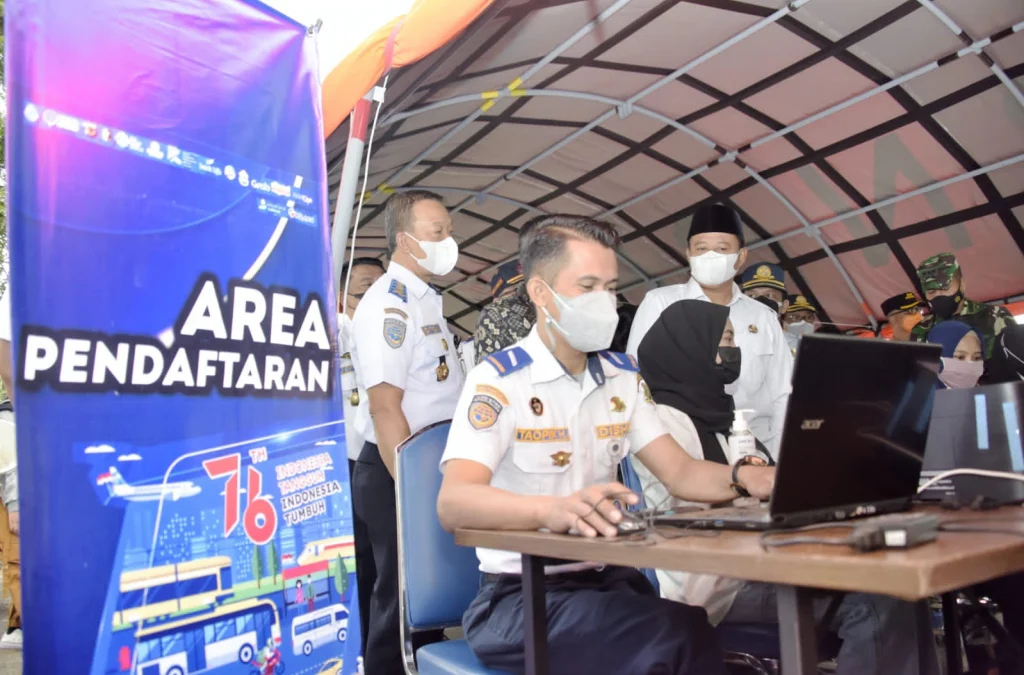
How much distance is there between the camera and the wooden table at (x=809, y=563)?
33.1 inches

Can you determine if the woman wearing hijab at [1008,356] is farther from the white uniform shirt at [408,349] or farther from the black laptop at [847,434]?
the black laptop at [847,434]

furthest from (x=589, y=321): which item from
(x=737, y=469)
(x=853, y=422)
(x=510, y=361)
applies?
(x=853, y=422)

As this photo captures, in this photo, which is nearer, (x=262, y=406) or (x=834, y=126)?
(x=262, y=406)

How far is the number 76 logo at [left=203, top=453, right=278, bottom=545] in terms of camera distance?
1.74 m

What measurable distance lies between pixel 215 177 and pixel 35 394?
647mm

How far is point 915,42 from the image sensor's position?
5.82 meters

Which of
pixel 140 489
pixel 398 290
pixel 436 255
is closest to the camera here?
pixel 140 489

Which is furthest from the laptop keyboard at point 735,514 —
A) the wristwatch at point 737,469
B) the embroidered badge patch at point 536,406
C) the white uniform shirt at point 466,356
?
the white uniform shirt at point 466,356

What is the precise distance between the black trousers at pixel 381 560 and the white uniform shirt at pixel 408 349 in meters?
0.14

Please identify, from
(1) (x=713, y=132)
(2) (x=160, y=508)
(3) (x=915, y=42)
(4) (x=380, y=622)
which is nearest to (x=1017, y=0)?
(3) (x=915, y=42)

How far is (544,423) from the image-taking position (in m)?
1.77

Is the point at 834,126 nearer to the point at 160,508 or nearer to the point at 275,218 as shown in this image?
the point at 275,218

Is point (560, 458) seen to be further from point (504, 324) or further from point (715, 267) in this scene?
point (715, 267)

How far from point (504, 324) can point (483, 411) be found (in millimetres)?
1057
